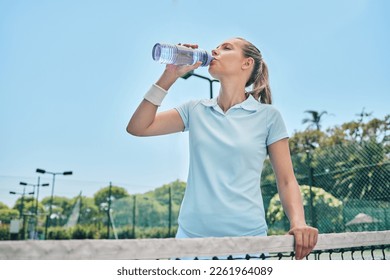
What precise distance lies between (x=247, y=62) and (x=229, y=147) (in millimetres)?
357

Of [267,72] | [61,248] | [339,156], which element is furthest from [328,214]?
[61,248]

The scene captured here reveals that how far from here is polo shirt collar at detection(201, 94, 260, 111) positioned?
4.50 feet

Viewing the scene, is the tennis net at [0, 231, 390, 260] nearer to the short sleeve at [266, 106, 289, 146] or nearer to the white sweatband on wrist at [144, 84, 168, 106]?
the short sleeve at [266, 106, 289, 146]

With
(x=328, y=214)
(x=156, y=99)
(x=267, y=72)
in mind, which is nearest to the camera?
(x=156, y=99)

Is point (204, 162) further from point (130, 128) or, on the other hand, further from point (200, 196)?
point (130, 128)

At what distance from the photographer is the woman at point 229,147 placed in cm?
120

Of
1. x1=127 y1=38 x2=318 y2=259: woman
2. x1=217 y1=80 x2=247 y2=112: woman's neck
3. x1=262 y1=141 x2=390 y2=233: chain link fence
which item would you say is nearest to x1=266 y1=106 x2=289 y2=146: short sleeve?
x1=127 y1=38 x2=318 y2=259: woman

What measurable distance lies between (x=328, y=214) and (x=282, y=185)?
8.41 metres

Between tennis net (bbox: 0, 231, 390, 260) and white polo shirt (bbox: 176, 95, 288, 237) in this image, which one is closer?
tennis net (bbox: 0, 231, 390, 260)

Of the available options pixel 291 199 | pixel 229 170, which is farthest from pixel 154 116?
pixel 291 199

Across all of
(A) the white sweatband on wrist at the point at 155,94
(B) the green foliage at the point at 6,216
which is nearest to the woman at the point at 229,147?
(A) the white sweatband on wrist at the point at 155,94

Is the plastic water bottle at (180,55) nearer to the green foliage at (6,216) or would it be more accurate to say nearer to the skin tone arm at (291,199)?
the skin tone arm at (291,199)

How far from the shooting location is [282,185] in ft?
4.23

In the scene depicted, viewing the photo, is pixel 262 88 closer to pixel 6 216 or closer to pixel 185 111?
pixel 185 111
